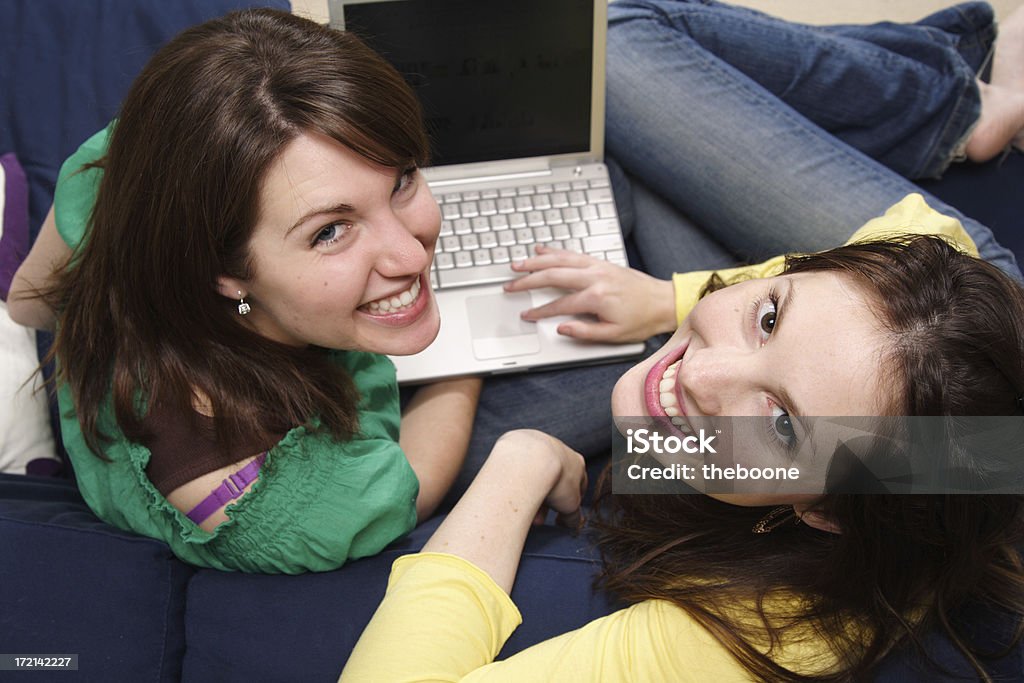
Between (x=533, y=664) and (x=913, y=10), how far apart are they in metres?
1.98

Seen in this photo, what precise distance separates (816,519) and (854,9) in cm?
170

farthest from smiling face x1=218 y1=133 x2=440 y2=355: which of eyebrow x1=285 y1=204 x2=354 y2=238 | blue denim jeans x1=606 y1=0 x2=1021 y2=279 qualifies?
blue denim jeans x1=606 y1=0 x2=1021 y2=279

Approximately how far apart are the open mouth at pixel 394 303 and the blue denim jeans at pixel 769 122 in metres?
0.61

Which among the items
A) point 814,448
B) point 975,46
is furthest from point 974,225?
point 814,448

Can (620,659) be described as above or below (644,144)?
below

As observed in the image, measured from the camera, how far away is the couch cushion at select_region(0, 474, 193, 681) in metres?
0.92

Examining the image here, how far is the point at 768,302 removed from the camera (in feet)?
2.97

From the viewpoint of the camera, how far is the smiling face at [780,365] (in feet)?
2.58

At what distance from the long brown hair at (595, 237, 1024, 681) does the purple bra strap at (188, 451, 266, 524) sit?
44 centimetres

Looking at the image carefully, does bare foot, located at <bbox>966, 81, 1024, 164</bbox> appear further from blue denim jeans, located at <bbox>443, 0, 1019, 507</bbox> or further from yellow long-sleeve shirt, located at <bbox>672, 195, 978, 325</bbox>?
yellow long-sleeve shirt, located at <bbox>672, 195, 978, 325</bbox>

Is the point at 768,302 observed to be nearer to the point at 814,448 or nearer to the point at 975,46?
the point at 814,448

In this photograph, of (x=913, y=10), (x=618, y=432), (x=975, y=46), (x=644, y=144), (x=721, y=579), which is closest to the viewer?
(x=721, y=579)

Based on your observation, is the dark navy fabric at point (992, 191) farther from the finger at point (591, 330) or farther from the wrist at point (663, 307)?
the finger at point (591, 330)

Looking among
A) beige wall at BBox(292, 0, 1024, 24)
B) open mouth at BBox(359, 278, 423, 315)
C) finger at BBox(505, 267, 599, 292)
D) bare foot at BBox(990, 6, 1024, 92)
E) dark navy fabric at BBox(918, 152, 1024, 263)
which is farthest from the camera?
beige wall at BBox(292, 0, 1024, 24)
